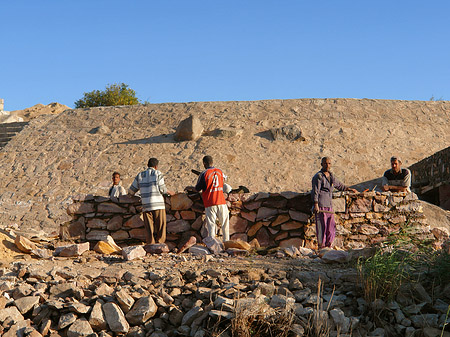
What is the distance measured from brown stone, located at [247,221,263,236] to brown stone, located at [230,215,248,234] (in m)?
0.08

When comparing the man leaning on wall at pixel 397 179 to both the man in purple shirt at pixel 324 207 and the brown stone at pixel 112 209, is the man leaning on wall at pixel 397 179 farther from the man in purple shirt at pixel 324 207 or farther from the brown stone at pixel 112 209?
the brown stone at pixel 112 209

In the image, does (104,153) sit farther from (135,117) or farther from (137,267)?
(137,267)

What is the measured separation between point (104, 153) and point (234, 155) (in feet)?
13.7

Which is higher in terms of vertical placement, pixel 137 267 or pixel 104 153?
pixel 104 153

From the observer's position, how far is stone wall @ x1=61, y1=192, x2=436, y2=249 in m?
7.91

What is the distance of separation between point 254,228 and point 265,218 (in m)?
0.24

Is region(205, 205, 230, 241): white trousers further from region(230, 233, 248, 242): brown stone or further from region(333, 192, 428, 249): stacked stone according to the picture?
region(333, 192, 428, 249): stacked stone

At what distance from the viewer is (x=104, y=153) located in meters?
16.0

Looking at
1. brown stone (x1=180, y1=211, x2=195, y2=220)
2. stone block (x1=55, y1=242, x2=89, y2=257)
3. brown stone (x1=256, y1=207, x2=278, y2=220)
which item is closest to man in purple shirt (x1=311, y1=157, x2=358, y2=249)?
brown stone (x1=256, y1=207, x2=278, y2=220)

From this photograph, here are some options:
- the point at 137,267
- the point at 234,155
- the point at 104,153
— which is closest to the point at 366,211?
the point at 137,267

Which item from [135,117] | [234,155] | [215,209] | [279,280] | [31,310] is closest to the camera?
[31,310]

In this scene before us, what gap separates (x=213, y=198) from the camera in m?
7.36

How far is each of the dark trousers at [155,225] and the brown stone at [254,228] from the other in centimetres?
137

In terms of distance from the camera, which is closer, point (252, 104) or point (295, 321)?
point (295, 321)
